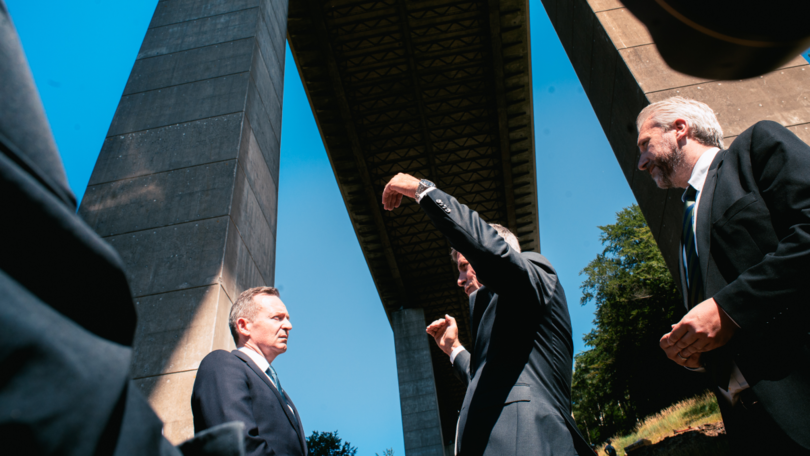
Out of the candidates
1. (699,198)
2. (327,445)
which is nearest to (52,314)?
(699,198)

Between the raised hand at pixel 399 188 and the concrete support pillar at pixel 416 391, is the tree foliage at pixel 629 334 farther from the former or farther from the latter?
the raised hand at pixel 399 188

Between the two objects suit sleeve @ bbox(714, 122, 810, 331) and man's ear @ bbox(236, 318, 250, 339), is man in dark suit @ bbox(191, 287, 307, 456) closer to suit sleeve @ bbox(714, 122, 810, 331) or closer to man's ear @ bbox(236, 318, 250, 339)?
man's ear @ bbox(236, 318, 250, 339)

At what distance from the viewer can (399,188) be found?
2504mm

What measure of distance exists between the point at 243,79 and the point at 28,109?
4.70m

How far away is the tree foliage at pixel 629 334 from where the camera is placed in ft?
94.7

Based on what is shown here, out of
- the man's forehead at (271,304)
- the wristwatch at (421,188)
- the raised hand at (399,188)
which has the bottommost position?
the man's forehead at (271,304)

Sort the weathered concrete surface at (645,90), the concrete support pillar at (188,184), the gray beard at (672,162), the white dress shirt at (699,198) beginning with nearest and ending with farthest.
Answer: the white dress shirt at (699,198), the gray beard at (672,162), the concrete support pillar at (188,184), the weathered concrete surface at (645,90)

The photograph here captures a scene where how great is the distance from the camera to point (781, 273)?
157 cm

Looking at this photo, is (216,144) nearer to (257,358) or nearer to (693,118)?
(257,358)

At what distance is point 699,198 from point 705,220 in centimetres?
Answer: 16

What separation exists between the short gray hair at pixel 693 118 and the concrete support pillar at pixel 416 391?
2104 centimetres

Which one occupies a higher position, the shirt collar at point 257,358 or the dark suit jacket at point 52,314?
the shirt collar at point 257,358

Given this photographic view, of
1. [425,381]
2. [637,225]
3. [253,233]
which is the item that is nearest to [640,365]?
[637,225]

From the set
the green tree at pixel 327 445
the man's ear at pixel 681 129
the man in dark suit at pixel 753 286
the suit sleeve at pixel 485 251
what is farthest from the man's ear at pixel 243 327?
the green tree at pixel 327 445
